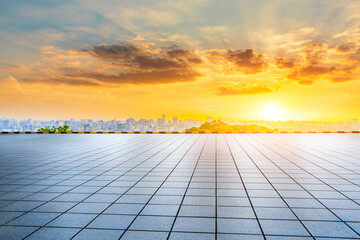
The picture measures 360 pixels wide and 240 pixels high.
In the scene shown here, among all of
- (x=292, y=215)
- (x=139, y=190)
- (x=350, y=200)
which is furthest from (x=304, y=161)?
(x=139, y=190)

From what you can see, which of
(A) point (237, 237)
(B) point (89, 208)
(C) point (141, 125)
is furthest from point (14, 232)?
(C) point (141, 125)

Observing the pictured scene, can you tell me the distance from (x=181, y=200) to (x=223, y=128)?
14281 mm

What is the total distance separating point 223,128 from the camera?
17469 millimetres

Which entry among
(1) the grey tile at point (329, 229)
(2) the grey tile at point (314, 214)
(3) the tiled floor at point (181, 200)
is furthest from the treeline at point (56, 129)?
(1) the grey tile at point (329, 229)

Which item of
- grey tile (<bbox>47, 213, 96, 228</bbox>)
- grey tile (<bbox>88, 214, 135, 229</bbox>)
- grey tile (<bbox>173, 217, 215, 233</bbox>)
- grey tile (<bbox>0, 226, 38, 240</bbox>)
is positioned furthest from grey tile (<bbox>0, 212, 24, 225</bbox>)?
grey tile (<bbox>173, 217, 215, 233</bbox>)

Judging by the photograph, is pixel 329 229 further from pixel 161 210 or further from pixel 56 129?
pixel 56 129

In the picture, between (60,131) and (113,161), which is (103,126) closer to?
(60,131)

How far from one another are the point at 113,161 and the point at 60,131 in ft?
42.0

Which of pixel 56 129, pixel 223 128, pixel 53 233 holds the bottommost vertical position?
pixel 53 233

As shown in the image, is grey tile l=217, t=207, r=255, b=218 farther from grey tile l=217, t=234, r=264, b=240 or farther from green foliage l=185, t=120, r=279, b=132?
green foliage l=185, t=120, r=279, b=132

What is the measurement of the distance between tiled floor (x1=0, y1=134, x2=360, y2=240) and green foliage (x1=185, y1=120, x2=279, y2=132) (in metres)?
11.0

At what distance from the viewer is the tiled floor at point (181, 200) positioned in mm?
2619

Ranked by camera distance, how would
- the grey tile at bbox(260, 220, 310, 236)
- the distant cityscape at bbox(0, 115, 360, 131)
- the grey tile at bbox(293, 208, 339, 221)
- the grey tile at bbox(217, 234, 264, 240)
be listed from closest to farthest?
the grey tile at bbox(217, 234, 264, 240)
the grey tile at bbox(260, 220, 310, 236)
the grey tile at bbox(293, 208, 339, 221)
the distant cityscape at bbox(0, 115, 360, 131)

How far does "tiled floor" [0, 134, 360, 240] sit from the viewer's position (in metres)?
2.62
